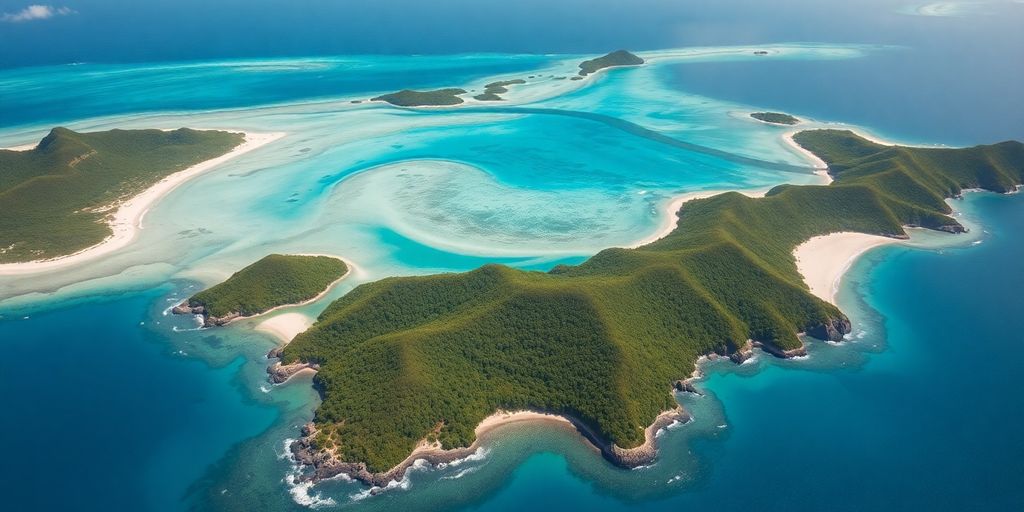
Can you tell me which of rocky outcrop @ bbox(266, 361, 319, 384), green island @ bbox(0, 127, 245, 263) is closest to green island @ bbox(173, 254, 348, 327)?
rocky outcrop @ bbox(266, 361, 319, 384)

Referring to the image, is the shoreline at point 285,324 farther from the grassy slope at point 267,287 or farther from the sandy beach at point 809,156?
the sandy beach at point 809,156

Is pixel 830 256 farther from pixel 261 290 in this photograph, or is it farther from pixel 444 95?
pixel 444 95

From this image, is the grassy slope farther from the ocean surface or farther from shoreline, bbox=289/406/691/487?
shoreline, bbox=289/406/691/487

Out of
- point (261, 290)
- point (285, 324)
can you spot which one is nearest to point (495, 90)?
point (261, 290)

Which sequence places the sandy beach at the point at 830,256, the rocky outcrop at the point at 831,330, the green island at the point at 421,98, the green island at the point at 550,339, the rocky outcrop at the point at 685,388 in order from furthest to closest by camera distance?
the green island at the point at 421,98, the sandy beach at the point at 830,256, the rocky outcrop at the point at 831,330, the rocky outcrop at the point at 685,388, the green island at the point at 550,339

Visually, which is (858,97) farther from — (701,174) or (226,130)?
(226,130)

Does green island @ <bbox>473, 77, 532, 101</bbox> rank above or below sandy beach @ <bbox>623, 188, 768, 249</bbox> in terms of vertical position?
above

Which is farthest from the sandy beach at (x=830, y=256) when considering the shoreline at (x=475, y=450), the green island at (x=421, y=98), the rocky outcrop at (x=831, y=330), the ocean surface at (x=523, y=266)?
the green island at (x=421, y=98)
